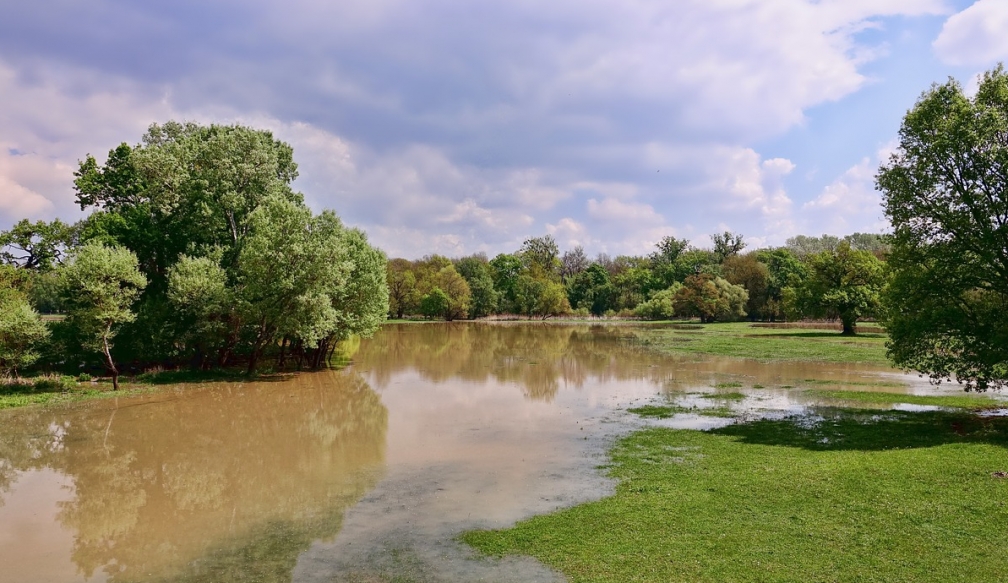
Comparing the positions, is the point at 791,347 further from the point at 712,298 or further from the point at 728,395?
the point at 712,298

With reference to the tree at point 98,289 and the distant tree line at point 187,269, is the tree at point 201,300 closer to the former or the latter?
the distant tree line at point 187,269

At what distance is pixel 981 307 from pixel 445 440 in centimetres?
1801

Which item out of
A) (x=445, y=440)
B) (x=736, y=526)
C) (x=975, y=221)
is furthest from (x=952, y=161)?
(x=445, y=440)

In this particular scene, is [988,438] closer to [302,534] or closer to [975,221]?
[975,221]

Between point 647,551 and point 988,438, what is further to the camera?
point 988,438

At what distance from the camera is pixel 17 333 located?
83.5ft

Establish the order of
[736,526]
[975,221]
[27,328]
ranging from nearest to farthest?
[736,526] < [975,221] < [27,328]

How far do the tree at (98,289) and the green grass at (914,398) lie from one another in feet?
108

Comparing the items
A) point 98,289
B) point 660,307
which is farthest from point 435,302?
point 98,289

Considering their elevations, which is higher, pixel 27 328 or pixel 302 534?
pixel 27 328

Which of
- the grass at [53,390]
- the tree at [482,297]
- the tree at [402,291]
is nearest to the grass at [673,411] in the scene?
the grass at [53,390]

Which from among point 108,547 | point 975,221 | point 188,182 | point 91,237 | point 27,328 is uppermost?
point 188,182

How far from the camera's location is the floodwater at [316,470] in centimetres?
993

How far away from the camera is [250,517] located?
1196 centimetres
